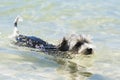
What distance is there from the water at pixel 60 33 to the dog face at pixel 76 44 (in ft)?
0.75

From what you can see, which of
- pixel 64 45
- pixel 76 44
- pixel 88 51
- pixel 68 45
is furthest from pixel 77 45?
pixel 88 51

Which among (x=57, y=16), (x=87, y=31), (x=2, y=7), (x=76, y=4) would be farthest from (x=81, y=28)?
(x=2, y=7)

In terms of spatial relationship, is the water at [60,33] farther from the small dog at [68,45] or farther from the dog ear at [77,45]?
the dog ear at [77,45]

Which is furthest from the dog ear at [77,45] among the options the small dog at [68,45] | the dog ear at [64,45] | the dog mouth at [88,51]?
the dog mouth at [88,51]

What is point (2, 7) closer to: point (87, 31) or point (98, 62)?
point (87, 31)

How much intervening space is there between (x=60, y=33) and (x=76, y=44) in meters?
2.73

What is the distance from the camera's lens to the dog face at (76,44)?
30.9ft

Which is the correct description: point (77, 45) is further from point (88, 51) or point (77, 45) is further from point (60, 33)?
point (60, 33)

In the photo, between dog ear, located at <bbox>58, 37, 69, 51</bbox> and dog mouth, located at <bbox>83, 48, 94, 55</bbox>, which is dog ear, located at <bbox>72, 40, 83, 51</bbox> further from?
dog mouth, located at <bbox>83, 48, 94, 55</bbox>

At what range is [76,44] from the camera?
9.66 meters

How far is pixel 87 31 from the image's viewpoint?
12.7 m

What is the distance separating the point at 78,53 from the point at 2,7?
680 cm

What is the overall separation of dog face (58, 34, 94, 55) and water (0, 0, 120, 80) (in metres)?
0.23

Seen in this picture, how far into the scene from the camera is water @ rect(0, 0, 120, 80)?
7734 millimetres
